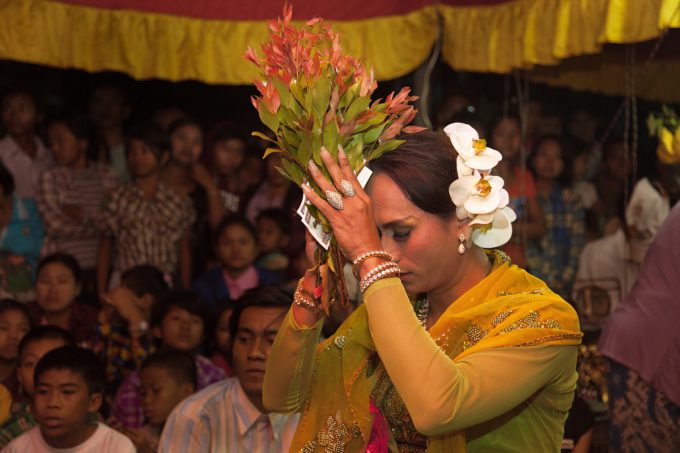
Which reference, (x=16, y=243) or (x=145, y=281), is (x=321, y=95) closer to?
(x=145, y=281)

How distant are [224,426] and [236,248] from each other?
6.45 ft

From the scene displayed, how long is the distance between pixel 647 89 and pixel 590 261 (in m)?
1.03

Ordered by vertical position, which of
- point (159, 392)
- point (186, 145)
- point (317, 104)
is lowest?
point (159, 392)

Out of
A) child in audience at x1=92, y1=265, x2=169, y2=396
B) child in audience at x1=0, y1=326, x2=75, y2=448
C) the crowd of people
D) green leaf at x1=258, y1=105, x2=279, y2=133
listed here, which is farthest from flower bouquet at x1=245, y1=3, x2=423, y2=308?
child in audience at x1=92, y1=265, x2=169, y2=396

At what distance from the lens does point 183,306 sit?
4.92 metres

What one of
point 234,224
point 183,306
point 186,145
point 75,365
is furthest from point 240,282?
point 75,365

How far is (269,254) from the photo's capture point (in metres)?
5.90

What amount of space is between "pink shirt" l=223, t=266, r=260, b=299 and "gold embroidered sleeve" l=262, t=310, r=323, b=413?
9.69ft

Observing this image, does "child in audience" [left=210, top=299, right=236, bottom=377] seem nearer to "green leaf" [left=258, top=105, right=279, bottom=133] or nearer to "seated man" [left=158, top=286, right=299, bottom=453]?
"seated man" [left=158, top=286, right=299, bottom=453]

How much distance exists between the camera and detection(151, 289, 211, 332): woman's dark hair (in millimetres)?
4934

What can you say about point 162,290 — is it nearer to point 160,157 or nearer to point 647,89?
point 160,157

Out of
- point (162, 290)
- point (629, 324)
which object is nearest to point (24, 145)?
point (162, 290)

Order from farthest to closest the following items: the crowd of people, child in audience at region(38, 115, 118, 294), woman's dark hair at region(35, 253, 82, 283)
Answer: child in audience at region(38, 115, 118, 294) → woman's dark hair at region(35, 253, 82, 283) → the crowd of people

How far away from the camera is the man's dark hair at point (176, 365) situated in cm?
436
